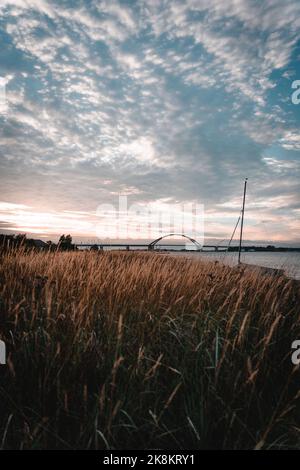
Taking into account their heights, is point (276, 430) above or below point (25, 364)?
below

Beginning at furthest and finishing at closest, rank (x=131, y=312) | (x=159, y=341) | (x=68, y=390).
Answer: (x=131, y=312)
(x=159, y=341)
(x=68, y=390)

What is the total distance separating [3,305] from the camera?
4.62m

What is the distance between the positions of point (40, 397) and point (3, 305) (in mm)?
2034

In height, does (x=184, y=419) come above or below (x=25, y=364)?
below

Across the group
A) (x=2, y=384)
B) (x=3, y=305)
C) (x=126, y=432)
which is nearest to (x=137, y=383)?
(x=126, y=432)

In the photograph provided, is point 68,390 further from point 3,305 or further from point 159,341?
point 3,305

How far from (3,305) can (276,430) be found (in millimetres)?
3564

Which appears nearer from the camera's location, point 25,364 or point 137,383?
point 137,383

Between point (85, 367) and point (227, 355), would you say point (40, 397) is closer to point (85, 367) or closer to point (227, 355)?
point (85, 367)

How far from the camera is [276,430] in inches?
108
